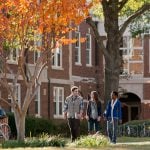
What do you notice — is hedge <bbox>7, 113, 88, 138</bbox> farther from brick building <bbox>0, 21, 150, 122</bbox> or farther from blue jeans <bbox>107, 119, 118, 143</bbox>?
blue jeans <bbox>107, 119, 118, 143</bbox>

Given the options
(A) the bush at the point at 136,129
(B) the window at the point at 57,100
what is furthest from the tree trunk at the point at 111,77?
→ (B) the window at the point at 57,100

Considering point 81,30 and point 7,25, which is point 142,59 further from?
point 7,25

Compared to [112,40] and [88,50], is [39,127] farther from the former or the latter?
[88,50]

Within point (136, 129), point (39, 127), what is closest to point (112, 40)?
point (136, 129)

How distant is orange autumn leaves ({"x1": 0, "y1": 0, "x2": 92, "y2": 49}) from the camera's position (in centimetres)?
1895

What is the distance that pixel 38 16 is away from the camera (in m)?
19.1

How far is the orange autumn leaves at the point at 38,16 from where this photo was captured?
19.0 meters

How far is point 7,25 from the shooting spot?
19.2 m

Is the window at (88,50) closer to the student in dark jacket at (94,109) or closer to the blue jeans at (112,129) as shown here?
the student in dark jacket at (94,109)

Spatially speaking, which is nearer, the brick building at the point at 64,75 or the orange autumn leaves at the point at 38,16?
the orange autumn leaves at the point at 38,16

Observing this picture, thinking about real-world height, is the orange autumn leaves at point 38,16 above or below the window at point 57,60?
above

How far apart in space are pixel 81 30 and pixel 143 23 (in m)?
11.9

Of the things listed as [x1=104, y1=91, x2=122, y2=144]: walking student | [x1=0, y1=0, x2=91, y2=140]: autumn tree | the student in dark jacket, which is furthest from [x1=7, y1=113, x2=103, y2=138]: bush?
[x1=0, y1=0, x2=91, y2=140]: autumn tree

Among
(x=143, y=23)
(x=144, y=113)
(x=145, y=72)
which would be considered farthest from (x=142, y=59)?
(x=143, y=23)
